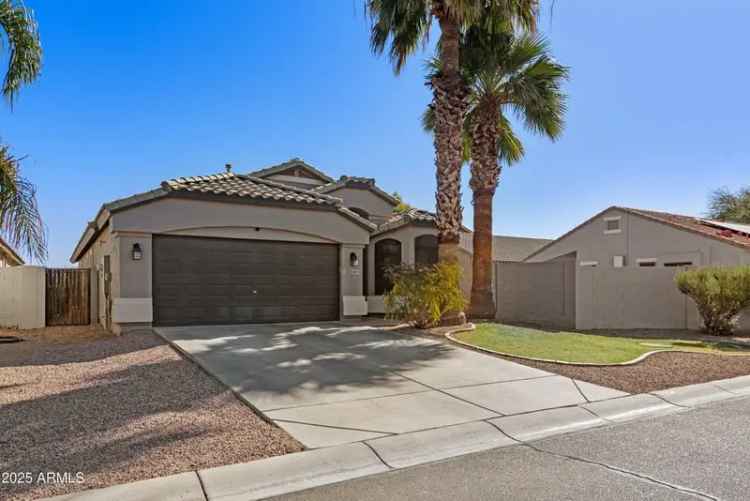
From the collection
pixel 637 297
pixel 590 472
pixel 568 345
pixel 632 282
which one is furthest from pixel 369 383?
A: pixel 637 297

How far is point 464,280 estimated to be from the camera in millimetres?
19375

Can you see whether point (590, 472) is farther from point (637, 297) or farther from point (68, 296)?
point (68, 296)

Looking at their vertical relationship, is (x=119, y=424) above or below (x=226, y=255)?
below

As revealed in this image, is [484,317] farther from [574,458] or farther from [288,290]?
[574,458]

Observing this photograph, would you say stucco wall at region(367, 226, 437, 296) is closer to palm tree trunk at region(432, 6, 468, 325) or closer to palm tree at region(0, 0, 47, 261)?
palm tree trunk at region(432, 6, 468, 325)

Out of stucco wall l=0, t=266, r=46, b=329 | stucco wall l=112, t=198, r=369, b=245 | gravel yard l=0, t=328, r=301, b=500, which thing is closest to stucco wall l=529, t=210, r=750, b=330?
stucco wall l=112, t=198, r=369, b=245

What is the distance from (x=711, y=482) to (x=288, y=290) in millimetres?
12213

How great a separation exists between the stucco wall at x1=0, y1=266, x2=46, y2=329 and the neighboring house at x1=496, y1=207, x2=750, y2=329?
16559 millimetres

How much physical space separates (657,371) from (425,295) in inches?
217

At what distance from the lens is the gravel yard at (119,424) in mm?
4672

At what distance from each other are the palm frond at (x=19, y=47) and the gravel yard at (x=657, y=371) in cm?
1087

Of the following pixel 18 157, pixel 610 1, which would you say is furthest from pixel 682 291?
pixel 18 157

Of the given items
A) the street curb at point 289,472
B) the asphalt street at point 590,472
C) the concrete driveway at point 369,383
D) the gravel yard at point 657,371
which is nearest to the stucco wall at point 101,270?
the concrete driveway at point 369,383

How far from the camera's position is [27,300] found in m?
18.1
